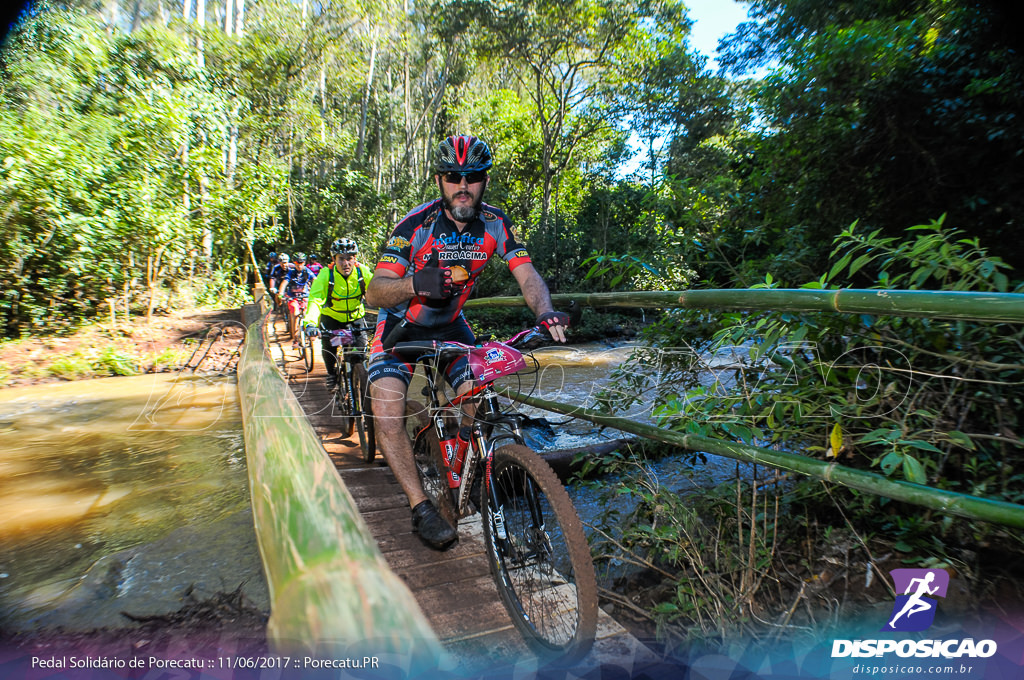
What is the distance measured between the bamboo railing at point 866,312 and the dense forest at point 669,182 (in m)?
0.11

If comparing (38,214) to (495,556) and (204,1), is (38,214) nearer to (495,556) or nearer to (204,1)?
(495,556)

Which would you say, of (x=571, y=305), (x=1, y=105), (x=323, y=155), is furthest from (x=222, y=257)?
(x=571, y=305)

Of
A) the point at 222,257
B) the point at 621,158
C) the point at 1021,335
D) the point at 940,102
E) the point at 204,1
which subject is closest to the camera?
the point at 1021,335

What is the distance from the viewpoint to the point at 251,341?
5852 mm

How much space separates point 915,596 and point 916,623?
0.47 feet

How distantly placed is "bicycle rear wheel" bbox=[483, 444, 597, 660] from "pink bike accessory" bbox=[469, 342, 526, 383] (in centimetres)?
30

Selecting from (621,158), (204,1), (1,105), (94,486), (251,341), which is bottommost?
(94,486)

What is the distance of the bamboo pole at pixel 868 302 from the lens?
4.34ft

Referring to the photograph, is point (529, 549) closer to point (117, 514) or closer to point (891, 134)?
point (117, 514)

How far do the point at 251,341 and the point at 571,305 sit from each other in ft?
15.1

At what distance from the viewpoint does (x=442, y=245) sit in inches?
111

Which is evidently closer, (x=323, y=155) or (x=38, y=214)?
(x=38, y=214)

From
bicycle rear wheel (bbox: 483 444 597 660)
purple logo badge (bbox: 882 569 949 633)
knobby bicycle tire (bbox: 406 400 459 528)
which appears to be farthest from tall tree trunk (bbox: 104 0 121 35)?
purple logo badge (bbox: 882 569 949 633)

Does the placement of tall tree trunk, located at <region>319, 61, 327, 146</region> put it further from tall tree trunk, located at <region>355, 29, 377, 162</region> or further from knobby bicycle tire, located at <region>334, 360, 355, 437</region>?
knobby bicycle tire, located at <region>334, 360, 355, 437</region>
